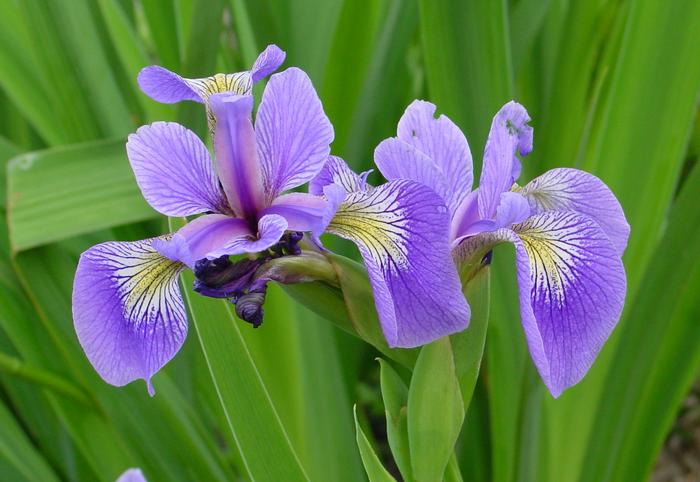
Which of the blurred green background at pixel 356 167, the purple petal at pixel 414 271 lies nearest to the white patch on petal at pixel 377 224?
the purple petal at pixel 414 271

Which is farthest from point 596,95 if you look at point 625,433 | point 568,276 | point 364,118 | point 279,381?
point 568,276

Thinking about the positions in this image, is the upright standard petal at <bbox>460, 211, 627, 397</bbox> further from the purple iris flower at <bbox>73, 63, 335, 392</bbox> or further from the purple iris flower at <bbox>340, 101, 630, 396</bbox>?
the purple iris flower at <bbox>73, 63, 335, 392</bbox>

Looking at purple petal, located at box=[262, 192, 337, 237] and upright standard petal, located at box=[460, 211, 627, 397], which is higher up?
purple petal, located at box=[262, 192, 337, 237]

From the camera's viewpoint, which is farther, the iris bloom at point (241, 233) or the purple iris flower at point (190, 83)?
the purple iris flower at point (190, 83)

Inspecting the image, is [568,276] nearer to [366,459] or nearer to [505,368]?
[366,459]

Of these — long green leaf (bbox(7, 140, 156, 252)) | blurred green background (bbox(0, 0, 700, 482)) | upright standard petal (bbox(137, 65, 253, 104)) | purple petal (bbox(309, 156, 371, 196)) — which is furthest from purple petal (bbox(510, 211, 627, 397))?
long green leaf (bbox(7, 140, 156, 252))

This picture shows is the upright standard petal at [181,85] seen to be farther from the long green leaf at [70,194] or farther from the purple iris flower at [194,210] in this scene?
the long green leaf at [70,194]
